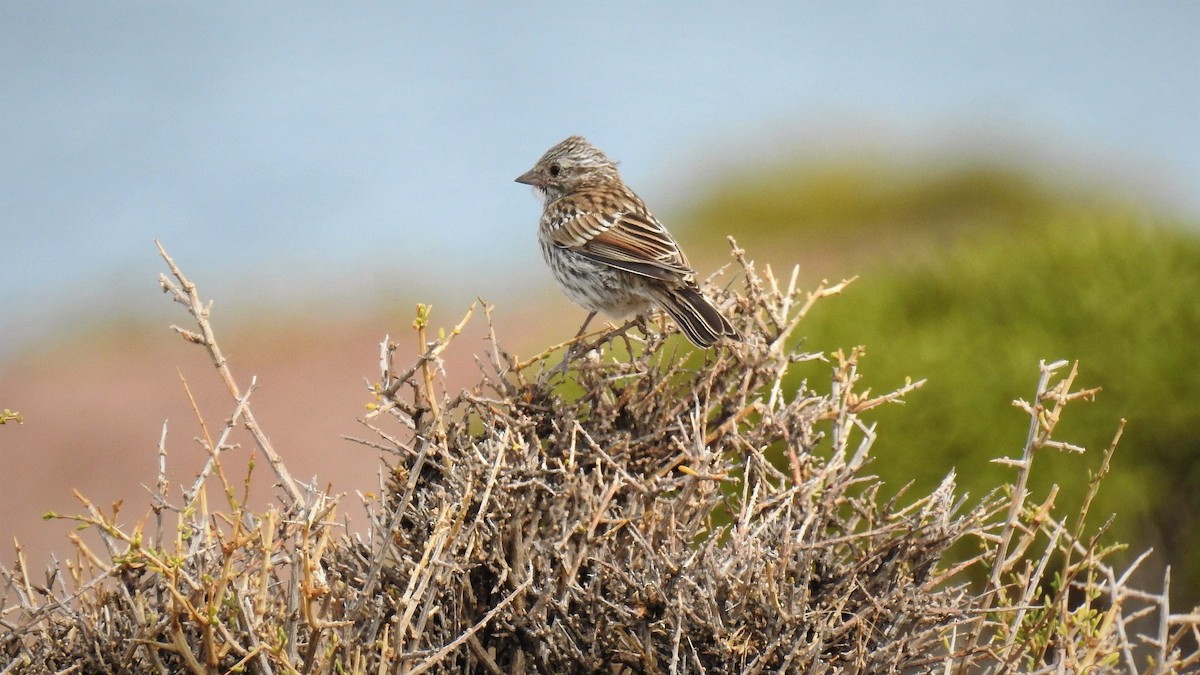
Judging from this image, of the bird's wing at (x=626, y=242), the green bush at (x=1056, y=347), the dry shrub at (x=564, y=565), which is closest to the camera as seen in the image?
the dry shrub at (x=564, y=565)

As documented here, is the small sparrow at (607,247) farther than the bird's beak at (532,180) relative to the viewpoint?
No

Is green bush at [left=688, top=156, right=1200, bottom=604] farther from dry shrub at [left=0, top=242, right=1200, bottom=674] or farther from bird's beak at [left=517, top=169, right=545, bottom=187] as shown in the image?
dry shrub at [left=0, top=242, right=1200, bottom=674]

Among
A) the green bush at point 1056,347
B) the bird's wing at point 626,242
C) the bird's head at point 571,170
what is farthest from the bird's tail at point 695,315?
the green bush at point 1056,347

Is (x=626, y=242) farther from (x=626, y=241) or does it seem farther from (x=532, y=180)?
(x=532, y=180)

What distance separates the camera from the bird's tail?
404cm

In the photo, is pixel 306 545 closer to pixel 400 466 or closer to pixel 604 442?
pixel 400 466

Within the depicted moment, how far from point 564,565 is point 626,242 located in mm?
2484

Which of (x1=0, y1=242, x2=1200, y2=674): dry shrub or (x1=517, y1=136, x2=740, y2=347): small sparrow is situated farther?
(x1=517, y1=136, x2=740, y2=347): small sparrow

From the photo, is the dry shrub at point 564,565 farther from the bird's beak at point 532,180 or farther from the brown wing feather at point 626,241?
the bird's beak at point 532,180

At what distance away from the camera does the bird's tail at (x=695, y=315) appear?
4.04 m

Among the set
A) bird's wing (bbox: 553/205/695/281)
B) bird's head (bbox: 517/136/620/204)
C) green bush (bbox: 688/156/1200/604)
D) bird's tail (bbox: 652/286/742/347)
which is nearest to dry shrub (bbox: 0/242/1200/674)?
bird's tail (bbox: 652/286/742/347)

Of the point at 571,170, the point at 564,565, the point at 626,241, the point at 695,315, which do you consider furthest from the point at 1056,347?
the point at 564,565

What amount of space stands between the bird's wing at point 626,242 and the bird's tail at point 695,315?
189 mm

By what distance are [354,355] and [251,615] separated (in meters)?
14.2
